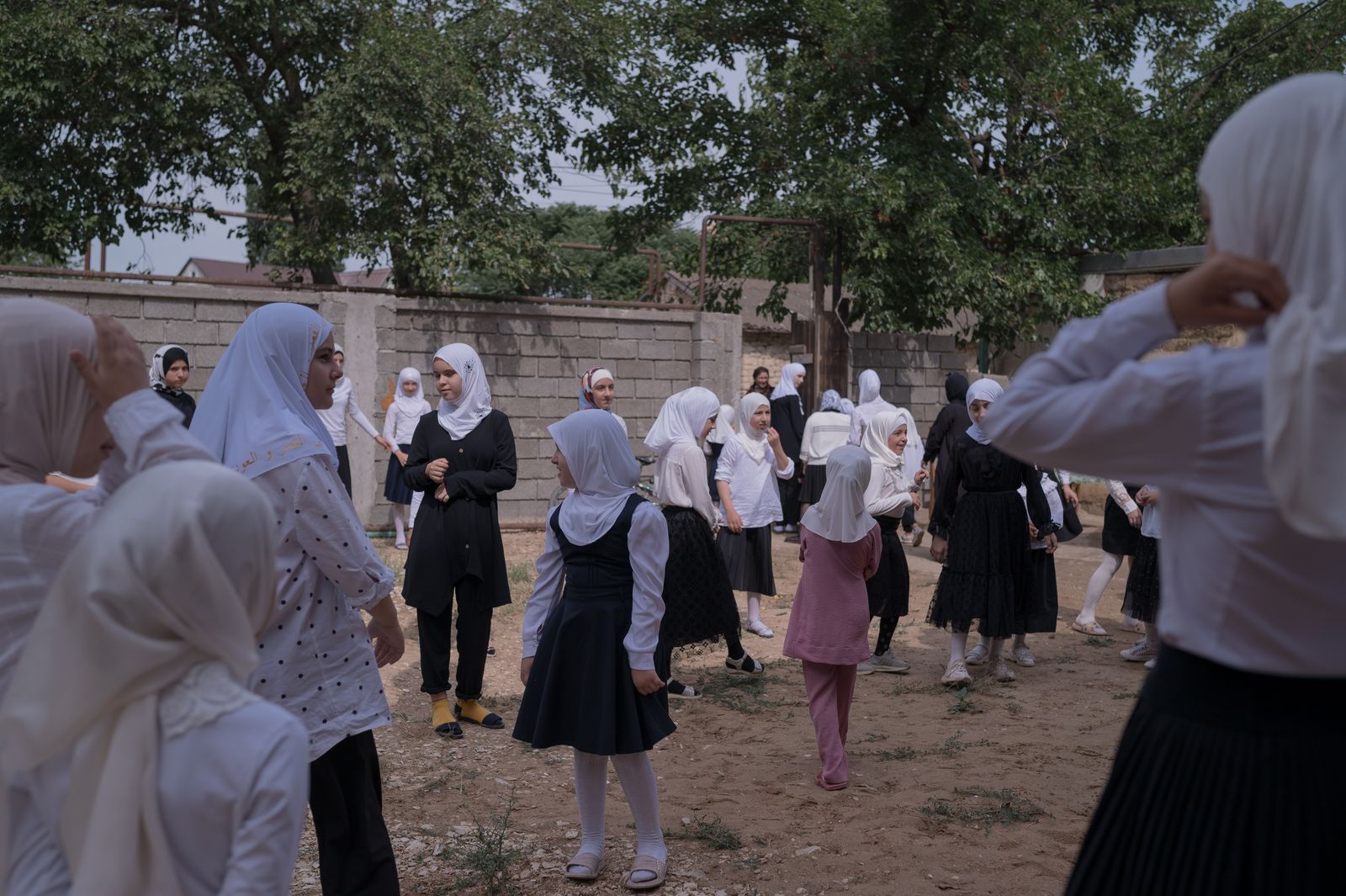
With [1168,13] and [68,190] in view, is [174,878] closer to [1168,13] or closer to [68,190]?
[68,190]

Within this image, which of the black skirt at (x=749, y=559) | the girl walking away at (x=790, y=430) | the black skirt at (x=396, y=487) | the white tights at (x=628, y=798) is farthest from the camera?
the girl walking away at (x=790, y=430)

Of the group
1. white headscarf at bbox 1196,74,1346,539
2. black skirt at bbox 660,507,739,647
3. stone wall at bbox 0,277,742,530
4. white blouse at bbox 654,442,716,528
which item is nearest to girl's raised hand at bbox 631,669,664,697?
black skirt at bbox 660,507,739,647

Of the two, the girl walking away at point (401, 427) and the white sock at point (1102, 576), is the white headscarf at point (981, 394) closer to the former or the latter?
the white sock at point (1102, 576)

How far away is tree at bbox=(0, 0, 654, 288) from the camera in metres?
13.2

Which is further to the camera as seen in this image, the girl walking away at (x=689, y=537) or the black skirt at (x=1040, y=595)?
the black skirt at (x=1040, y=595)

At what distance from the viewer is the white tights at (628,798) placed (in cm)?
416

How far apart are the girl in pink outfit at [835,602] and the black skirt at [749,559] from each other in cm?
255

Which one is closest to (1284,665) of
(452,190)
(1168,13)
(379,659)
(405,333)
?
(379,659)

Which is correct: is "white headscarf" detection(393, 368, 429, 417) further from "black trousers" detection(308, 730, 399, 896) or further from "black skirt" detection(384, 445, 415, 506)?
"black trousers" detection(308, 730, 399, 896)

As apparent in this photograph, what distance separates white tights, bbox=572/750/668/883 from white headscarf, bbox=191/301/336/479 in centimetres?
152

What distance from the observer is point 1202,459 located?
1.61m

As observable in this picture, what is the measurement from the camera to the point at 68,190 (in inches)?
558

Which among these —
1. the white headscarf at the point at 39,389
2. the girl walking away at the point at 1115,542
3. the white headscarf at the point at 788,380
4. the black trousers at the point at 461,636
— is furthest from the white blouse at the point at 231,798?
the white headscarf at the point at 788,380

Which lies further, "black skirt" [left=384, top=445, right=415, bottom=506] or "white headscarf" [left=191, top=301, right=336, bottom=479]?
"black skirt" [left=384, top=445, right=415, bottom=506]
